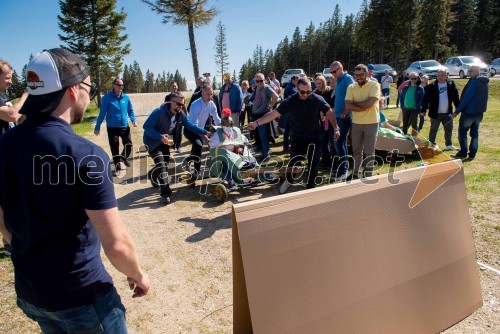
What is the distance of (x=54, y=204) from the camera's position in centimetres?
137

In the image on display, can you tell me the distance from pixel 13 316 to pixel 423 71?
98.4ft

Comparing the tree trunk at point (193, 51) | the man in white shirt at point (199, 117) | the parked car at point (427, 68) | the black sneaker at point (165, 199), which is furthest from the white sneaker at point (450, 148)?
the parked car at point (427, 68)

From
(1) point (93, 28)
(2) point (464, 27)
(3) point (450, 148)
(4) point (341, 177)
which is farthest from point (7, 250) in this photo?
(2) point (464, 27)

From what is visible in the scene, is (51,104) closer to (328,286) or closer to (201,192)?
(328,286)

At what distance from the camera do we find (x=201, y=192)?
679cm

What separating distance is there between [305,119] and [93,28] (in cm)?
2853

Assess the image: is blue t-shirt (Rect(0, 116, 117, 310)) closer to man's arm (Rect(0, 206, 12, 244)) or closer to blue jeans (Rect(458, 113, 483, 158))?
man's arm (Rect(0, 206, 12, 244))

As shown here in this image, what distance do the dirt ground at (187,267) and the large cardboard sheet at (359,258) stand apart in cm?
57

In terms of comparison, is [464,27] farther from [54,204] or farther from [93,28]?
[54,204]

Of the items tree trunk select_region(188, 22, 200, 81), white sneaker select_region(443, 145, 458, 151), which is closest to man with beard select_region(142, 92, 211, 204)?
white sneaker select_region(443, 145, 458, 151)

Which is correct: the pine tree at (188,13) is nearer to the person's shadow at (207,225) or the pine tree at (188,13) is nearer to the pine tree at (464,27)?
the person's shadow at (207,225)

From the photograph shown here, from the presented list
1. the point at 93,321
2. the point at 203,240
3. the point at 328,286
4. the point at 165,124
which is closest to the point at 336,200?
the point at 328,286

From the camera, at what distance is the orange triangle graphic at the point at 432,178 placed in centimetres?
271

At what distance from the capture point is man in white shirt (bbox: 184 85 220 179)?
23.3ft
